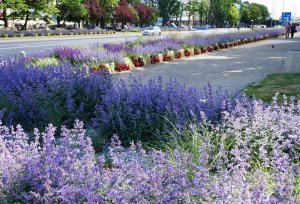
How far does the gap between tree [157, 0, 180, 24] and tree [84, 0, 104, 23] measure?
2157 inches

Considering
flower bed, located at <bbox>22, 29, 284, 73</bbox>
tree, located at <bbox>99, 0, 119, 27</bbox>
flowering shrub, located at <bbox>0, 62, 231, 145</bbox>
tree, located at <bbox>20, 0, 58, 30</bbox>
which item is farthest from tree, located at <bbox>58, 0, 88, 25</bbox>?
flowering shrub, located at <bbox>0, 62, 231, 145</bbox>

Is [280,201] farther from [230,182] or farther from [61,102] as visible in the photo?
[61,102]

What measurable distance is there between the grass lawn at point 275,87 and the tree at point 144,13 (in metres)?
83.5

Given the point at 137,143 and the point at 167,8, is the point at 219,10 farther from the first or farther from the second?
the point at 137,143

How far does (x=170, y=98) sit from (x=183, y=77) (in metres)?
→ 7.46

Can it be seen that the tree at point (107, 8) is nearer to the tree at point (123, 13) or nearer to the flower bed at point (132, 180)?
the tree at point (123, 13)

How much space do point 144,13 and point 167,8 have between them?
28.6 metres

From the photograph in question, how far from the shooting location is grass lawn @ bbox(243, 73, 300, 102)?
928 cm

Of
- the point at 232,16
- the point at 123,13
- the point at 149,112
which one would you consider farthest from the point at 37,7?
the point at 232,16

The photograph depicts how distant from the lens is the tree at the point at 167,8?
11981 cm

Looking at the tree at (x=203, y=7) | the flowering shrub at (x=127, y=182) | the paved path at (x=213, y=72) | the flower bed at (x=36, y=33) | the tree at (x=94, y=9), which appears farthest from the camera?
Result: the tree at (x=203, y=7)

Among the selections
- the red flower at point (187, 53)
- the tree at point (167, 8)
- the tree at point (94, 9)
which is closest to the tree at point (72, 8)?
the tree at point (94, 9)

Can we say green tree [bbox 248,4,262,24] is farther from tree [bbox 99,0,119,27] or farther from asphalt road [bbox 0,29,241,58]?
asphalt road [bbox 0,29,241,58]

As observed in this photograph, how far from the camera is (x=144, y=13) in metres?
94.3
